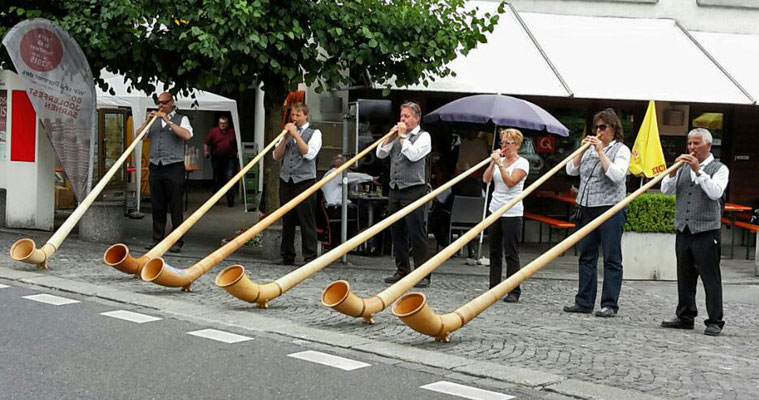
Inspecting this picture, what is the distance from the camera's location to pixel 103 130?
655 inches

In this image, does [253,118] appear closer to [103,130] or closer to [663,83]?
[103,130]

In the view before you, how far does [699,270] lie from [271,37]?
479 centimetres

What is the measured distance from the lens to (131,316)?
8242 millimetres

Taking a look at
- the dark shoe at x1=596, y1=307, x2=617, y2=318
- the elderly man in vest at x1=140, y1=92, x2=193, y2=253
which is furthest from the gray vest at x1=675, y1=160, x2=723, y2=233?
the elderly man in vest at x1=140, y1=92, x2=193, y2=253

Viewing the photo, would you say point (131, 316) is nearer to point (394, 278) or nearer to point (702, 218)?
point (394, 278)

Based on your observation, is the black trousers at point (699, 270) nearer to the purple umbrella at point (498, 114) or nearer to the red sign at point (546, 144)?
the purple umbrella at point (498, 114)

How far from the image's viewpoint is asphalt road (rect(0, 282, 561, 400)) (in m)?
6.13

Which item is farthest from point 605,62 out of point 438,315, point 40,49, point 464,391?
point 464,391

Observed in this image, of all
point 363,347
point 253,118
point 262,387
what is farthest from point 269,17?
point 253,118

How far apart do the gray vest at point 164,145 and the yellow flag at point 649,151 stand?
16.5 ft

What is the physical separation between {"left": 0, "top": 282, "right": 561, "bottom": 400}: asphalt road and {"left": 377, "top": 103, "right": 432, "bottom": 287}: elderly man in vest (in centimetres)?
308

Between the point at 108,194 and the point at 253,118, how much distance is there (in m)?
6.48

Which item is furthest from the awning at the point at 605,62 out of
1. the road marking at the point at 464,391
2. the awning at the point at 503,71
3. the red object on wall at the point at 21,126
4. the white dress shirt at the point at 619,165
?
the road marking at the point at 464,391

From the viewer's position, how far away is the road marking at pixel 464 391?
6.26 metres
